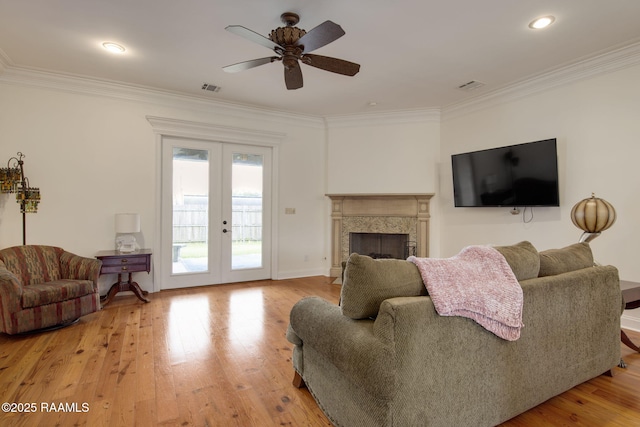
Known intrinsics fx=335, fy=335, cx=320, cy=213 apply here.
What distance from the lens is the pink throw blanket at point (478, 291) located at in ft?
5.08

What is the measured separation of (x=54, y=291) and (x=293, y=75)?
9.93 feet

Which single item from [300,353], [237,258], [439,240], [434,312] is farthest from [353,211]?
[434,312]

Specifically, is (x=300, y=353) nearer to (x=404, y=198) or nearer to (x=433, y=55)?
(x=433, y=55)

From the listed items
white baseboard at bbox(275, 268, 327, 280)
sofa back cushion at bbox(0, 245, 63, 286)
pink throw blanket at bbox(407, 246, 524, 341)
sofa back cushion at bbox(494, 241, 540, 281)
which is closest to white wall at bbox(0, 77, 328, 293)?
sofa back cushion at bbox(0, 245, 63, 286)

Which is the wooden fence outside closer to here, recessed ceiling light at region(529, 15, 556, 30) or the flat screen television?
the flat screen television

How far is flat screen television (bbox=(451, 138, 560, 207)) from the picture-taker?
12.9 feet

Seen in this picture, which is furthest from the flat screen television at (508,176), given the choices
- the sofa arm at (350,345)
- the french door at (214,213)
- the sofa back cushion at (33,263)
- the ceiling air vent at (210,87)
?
the sofa back cushion at (33,263)

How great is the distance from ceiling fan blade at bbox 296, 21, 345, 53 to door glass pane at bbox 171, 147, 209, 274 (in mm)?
2949

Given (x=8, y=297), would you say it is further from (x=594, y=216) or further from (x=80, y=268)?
(x=594, y=216)

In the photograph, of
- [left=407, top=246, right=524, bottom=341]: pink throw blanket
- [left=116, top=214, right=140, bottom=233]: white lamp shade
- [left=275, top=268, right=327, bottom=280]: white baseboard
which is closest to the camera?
[left=407, top=246, right=524, bottom=341]: pink throw blanket

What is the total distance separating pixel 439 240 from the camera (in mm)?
5512

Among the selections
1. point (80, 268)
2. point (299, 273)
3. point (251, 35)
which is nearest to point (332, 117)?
point (299, 273)

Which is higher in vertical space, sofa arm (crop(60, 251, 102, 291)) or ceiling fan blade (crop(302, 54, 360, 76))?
ceiling fan blade (crop(302, 54, 360, 76))

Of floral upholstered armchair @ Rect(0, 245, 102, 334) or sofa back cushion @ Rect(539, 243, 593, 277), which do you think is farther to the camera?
floral upholstered armchair @ Rect(0, 245, 102, 334)
